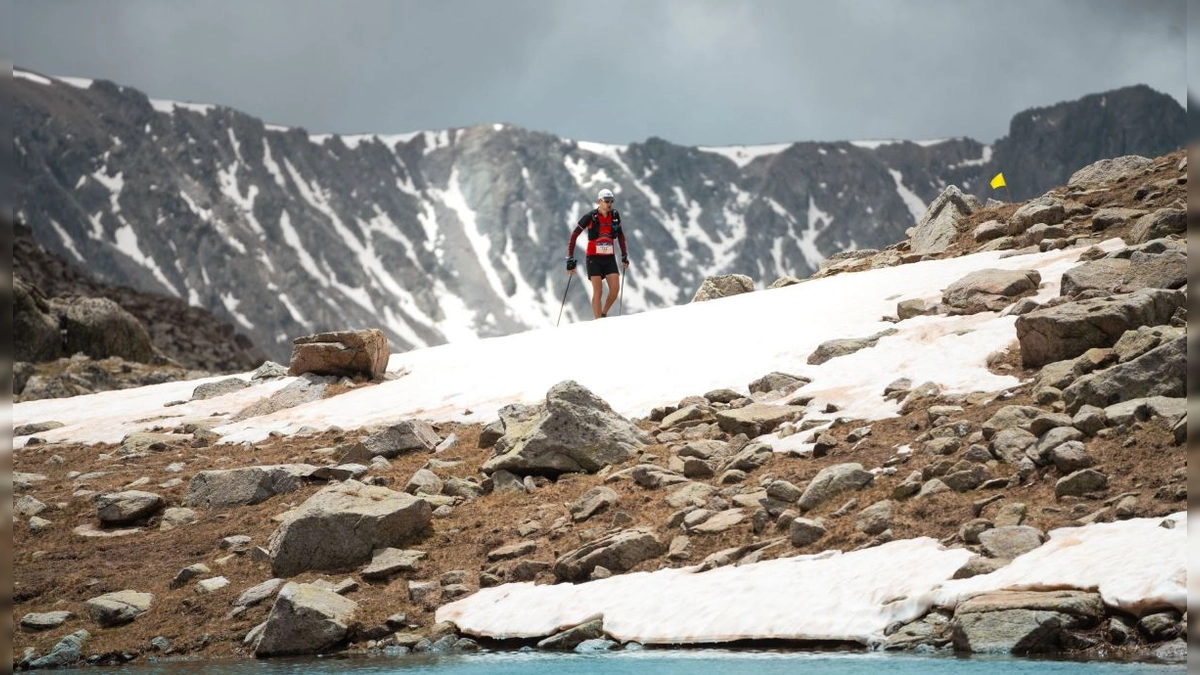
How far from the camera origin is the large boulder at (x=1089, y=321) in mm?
16297

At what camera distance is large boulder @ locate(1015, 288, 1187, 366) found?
16.3 metres

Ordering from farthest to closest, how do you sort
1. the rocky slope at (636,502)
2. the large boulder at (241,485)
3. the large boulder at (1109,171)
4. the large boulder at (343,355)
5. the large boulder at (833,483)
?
the large boulder at (1109,171) < the large boulder at (343,355) < the large boulder at (241,485) < the large boulder at (833,483) < the rocky slope at (636,502)

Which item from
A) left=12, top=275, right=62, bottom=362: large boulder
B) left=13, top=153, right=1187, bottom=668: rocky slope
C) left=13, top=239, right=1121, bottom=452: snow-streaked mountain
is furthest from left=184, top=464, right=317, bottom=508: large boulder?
left=12, top=275, right=62, bottom=362: large boulder

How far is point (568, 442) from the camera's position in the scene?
677 inches

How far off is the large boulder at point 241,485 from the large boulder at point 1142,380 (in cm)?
1136

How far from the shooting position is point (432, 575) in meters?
14.1

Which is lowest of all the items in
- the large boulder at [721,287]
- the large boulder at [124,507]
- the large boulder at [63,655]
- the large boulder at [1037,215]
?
the large boulder at [63,655]

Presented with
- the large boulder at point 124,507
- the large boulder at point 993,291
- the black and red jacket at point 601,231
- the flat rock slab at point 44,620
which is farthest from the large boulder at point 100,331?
the large boulder at point 993,291

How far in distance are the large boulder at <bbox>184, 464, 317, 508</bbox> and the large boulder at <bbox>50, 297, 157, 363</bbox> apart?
3746 centimetres

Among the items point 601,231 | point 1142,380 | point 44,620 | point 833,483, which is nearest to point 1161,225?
point 1142,380

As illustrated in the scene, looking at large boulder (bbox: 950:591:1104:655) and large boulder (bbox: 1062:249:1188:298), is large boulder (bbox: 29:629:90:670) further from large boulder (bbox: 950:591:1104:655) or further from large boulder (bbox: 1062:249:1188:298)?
large boulder (bbox: 1062:249:1188:298)

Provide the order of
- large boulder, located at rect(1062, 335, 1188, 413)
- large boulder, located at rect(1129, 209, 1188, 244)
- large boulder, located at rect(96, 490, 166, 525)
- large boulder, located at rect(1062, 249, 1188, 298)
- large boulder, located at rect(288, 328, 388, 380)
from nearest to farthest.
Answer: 1. large boulder, located at rect(1062, 335, 1188, 413)
2. large boulder, located at rect(96, 490, 166, 525)
3. large boulder, located at rect(1062, 249, 1188, 298)
4. large boulder, located at rect(1129, 209, 1188, 244)
5. large boulder, located at rect(288, 328, 388, 380)

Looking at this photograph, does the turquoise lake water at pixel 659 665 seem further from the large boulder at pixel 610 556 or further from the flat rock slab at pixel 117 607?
the large boulder at pixel 610 556

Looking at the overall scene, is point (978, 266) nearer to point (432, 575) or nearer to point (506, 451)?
point (506, 451)
